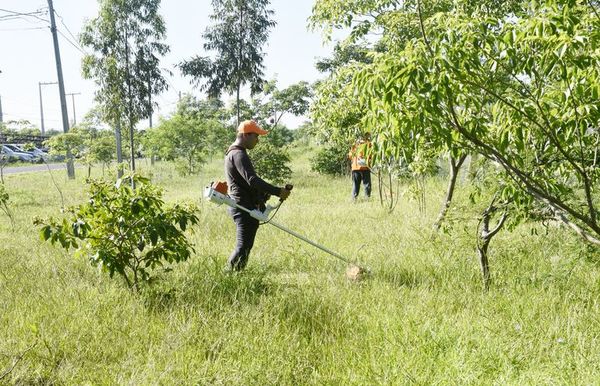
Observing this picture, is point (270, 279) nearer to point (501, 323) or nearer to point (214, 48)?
point (501, 323)

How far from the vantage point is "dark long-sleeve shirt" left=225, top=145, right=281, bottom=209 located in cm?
411

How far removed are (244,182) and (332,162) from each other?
11488mm

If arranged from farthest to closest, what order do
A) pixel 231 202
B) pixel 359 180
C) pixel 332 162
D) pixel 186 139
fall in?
pixel 186 139 → pixel 332 162 → pixel 359 180 → pixel 231 202

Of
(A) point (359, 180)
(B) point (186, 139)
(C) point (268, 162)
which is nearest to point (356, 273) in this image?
(A) point (359, 180)

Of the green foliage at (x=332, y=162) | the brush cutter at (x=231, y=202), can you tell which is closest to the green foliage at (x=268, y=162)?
the green foliage at (x=332, y=162)

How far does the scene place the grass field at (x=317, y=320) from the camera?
2.53 m

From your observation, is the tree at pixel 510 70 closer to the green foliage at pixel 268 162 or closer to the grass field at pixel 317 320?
the grass field at pixel 317 320

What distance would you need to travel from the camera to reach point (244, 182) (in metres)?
4.30

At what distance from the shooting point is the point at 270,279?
4.04 m

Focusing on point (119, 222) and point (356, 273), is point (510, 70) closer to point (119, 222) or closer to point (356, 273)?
point (356, 273)

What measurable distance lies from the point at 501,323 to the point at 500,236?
8.91 feet

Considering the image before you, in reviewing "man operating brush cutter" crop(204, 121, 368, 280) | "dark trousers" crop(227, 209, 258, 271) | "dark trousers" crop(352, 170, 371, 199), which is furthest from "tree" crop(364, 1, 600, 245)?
"dark trousers" crop(352, 170, 371, 199)

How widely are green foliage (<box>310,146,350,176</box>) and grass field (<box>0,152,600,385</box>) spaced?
10425mm

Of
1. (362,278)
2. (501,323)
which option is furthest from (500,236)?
(501,323)
